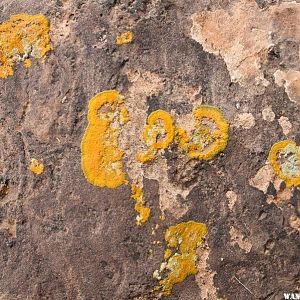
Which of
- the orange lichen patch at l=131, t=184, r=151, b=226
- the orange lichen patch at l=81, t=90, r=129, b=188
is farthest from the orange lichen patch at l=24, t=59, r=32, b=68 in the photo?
the orange lichen patch at l=131, t=184, r=151, b=226

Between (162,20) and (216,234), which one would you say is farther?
(162,20)

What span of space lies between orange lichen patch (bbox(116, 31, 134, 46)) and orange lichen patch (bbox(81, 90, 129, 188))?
0.89 ft

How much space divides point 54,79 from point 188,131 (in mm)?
627

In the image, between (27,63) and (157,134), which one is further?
(27,63)

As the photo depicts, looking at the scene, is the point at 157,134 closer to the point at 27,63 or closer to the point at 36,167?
the point at 36,167

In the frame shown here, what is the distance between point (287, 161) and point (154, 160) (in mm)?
532

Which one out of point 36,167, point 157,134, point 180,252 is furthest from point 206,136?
point 36,167

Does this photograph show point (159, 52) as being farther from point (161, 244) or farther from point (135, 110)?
point (161, 244)

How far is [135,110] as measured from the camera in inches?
103

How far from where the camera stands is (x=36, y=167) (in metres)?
2.66

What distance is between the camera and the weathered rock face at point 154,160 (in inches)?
100

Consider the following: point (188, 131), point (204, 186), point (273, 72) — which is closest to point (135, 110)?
point (188, 131)

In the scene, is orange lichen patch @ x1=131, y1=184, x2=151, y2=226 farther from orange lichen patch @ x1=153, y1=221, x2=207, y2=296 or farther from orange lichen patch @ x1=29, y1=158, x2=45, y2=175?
orange lichen patch @ x1=29, y1=158, x2=45, y2=175

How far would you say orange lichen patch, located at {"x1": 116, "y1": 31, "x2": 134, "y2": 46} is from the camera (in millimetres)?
2717
